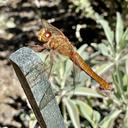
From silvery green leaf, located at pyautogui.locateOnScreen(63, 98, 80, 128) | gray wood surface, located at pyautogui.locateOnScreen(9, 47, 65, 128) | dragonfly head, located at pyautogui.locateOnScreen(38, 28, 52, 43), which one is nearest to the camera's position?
gray wood surface, located at pyautogui.locateOnScreen(9, 47, 65, 128)

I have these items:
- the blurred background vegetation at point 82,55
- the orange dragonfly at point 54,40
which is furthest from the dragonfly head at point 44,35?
the blurred background vegetation at point 82,55

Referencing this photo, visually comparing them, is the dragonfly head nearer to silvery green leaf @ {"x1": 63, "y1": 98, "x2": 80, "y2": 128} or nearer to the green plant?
the green plant

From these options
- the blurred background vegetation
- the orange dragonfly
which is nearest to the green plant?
the blurred background vegetation

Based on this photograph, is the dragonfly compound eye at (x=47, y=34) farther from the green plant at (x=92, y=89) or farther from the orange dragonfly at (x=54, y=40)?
the green plant at (x=92, y=89)

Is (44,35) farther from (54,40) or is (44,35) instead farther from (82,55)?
(82,55)

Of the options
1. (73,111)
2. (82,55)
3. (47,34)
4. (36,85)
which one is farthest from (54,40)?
(82,55)

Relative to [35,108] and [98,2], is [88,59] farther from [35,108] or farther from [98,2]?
[98,2]
